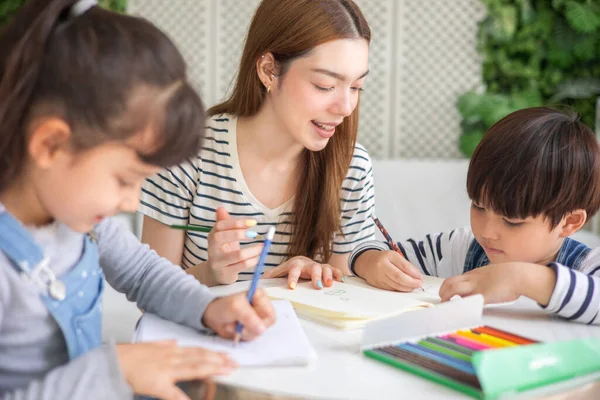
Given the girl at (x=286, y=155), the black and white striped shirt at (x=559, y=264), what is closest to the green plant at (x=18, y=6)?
the girl at (x=286, y=155)

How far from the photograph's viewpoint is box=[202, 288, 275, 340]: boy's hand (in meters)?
0.88

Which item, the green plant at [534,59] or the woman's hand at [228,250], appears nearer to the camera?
the woman's hand at [228,250]

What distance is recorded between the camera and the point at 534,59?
3.24 metres

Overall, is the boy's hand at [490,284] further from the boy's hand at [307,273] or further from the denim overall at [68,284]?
the denim overall at [68,284]

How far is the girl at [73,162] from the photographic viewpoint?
750 mm

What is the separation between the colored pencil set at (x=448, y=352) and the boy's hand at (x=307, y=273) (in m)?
0.31

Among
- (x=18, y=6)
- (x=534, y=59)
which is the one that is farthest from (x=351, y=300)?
(x=18, y=6)

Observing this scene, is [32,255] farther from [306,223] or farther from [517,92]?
[517,92]

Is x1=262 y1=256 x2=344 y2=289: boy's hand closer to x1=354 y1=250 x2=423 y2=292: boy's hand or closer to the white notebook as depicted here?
x1=354 y1=250 x2=423 y2=292: boy's hand

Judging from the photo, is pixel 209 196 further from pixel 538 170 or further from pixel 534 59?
pixel 534 59

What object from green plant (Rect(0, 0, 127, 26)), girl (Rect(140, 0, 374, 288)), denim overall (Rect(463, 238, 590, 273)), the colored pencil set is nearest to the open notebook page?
the colored pencil set

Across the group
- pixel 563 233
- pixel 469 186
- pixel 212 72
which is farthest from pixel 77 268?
pixel 212 72

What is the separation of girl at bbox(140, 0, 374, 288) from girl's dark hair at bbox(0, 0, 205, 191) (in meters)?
0.69

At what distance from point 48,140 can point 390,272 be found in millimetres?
646
